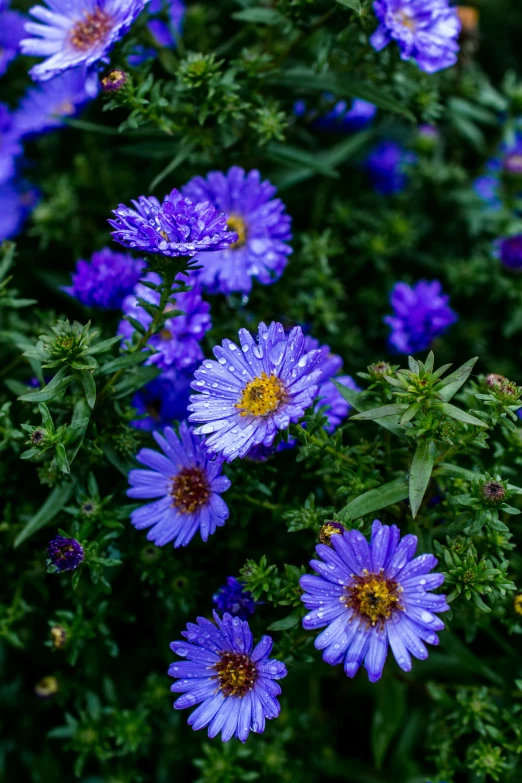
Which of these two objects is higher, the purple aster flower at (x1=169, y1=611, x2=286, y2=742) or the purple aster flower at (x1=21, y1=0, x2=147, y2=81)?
the purple aster flower at (x1=21, y1=0, x2=147, y2=81)

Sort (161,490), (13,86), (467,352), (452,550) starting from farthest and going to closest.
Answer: (13,86)
(467,352)
(161,490)
(452,550)

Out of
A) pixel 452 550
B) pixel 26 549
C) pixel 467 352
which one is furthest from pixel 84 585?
pixel 467 352

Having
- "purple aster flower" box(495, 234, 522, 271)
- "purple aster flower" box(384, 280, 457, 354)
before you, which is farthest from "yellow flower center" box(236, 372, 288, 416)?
"purple aster flower" box(495, 234, 522, 271)

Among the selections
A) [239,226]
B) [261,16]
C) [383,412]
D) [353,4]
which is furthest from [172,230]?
[261,16]

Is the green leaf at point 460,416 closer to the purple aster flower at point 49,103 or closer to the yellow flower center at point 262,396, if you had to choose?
the yellow flower center at point 262,396

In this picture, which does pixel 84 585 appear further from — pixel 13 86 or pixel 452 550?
pixel 13 86

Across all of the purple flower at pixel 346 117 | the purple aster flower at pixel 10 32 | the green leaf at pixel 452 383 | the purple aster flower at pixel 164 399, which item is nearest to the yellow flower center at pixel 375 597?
the green leaf at pixel 452 383

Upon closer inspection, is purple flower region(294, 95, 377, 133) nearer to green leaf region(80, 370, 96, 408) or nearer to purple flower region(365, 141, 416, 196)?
purple flower region(365, 141, 416, 196)
